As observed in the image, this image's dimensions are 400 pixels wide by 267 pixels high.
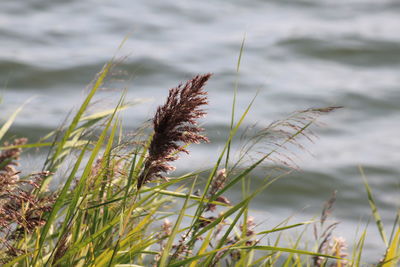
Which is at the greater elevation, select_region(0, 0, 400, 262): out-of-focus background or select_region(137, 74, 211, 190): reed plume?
select_region(137, 74, 211, 190): reed plume

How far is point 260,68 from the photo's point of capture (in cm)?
993

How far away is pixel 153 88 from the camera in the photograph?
29.6ft

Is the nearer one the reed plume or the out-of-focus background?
the reed plume

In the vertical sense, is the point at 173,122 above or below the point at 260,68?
above

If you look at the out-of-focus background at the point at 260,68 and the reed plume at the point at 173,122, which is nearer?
the reed plume at the point at 173,122

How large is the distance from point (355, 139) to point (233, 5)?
4.24 meters

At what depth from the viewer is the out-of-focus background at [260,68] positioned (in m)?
7.66

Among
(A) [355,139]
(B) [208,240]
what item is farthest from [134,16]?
(B) [208,240]

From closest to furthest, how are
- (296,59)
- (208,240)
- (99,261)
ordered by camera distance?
(99,261) → (208,240) → (296,59)

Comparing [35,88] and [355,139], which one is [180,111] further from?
[35,88]

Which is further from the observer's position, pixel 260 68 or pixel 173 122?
pixel 260 68

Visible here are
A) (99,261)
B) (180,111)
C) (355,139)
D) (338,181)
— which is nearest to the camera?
(180,111)

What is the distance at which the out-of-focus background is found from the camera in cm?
766

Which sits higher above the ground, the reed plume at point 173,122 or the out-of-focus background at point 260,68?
the reed plume at point 173,122
